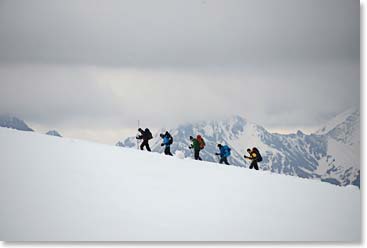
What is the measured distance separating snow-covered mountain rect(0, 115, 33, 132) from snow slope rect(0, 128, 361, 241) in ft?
3.56

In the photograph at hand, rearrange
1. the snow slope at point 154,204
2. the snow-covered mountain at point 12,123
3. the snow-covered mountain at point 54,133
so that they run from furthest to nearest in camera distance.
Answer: the snow-covered mountain at point 54,133 → the snow-covered mountain at point 12,123 → the snow slope at point 154,204

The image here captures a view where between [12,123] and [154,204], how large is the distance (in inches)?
142

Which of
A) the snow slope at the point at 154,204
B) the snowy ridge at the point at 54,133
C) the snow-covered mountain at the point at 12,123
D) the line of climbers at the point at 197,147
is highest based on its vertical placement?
the snow-covered mountain at the point at 12,123

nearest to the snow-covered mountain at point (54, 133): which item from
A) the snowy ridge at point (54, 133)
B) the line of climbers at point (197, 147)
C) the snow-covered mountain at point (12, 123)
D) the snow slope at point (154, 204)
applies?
the snowy ridge at point (54, 133)

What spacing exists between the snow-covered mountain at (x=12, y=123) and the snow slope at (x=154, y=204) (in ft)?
3.56

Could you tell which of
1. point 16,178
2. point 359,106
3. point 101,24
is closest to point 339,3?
point 359,106

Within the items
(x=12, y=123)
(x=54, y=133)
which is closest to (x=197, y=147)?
(x=54, y=133)

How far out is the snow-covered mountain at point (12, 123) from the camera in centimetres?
1277

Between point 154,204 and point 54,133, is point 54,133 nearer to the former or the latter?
point 54,133

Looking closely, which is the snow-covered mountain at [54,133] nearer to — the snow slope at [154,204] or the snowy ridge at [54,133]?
the snowy ridge at [54,133]

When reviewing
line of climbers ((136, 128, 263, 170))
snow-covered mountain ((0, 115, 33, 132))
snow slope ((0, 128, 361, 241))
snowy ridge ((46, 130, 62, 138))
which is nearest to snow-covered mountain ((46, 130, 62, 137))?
snowy ridge ((46, 130, 62, 138))

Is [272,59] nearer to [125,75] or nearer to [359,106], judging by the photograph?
[359,106]

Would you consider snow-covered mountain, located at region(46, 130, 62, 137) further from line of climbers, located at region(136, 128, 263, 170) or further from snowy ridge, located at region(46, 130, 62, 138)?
line of climbers, located at region(136, 128, 263, 170)

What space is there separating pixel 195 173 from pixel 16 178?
10.6 ft
